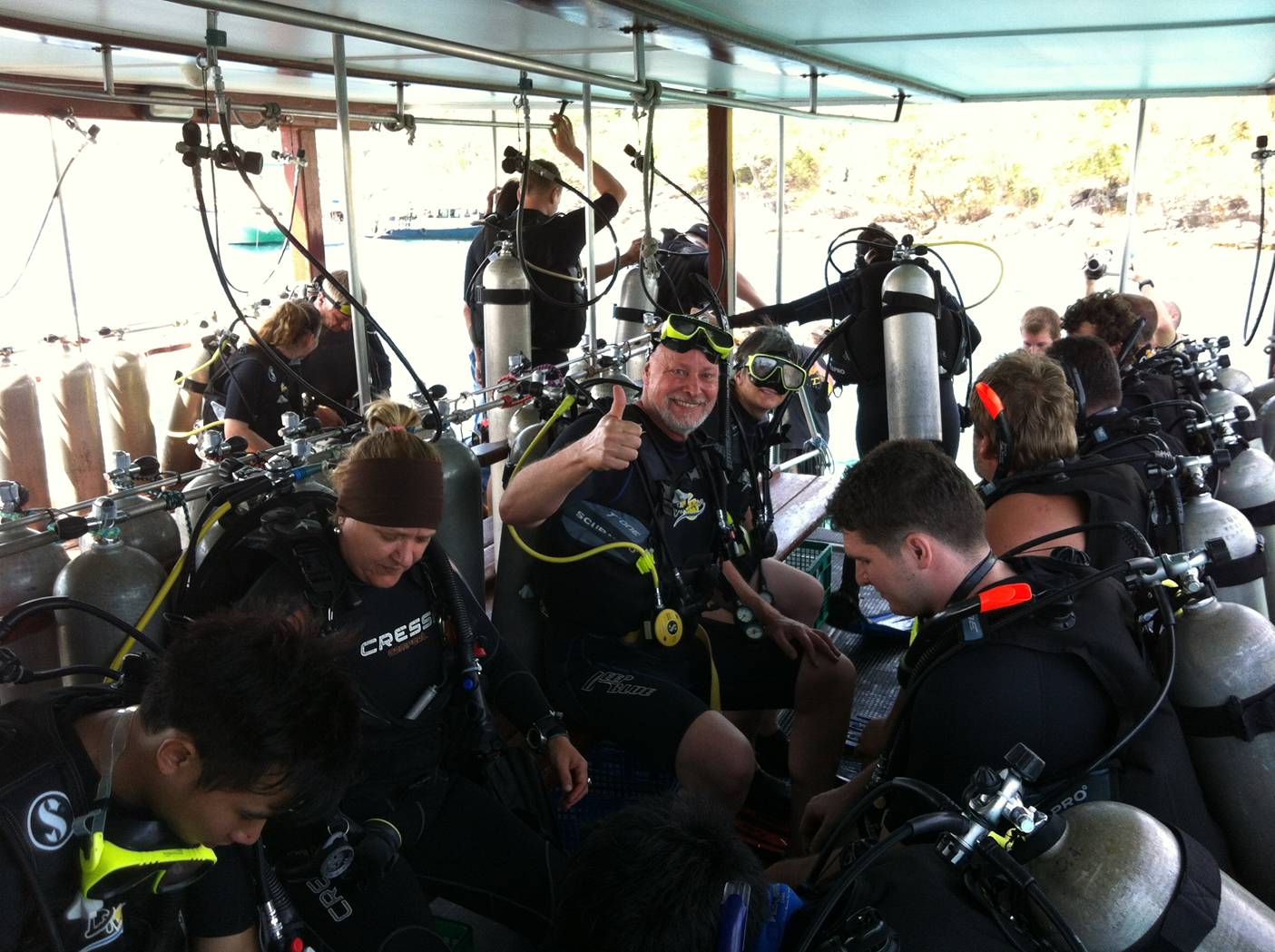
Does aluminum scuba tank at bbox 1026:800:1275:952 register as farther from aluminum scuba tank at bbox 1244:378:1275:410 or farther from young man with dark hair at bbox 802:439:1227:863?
aluminum scuba tank at bbox 1244:378:1275:410

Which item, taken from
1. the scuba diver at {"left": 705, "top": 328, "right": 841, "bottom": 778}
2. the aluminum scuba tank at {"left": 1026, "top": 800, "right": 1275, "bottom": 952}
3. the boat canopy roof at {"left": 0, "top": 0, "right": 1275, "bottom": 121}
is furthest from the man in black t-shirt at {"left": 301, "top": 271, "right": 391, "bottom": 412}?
the aluminum scuba tank at {"left": 1026, "top": 800, "right": 1275, "bottom": 952}

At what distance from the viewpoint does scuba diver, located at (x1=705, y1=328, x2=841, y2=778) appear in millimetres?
3207

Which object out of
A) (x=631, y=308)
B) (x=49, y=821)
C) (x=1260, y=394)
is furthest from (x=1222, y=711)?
(x=1260, y=394)

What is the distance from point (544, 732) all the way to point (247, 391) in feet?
9.36

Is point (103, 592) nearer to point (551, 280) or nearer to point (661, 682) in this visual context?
point (661, 682)

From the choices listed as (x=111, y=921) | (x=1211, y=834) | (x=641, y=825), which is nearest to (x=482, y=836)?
(x=111, y=921)

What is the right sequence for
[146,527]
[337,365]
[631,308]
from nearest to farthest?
1. [146,527]
2. [631,308]
3. [337,365]

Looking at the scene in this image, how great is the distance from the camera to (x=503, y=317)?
3789 mm

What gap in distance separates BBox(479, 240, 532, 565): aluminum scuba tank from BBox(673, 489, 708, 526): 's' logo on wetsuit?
36.8 inches

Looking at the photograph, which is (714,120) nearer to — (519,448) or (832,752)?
(519,448)

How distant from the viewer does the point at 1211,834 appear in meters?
1.67

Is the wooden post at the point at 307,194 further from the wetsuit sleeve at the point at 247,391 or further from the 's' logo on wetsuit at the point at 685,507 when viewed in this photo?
the 's' logo on wetsuit at the point at 685,507

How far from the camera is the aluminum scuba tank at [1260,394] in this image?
4551 mm

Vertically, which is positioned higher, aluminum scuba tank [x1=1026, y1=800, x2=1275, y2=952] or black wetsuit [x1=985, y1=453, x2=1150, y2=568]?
black wetsuit [x1=985, y1=453, x2=1150, y2=568]
